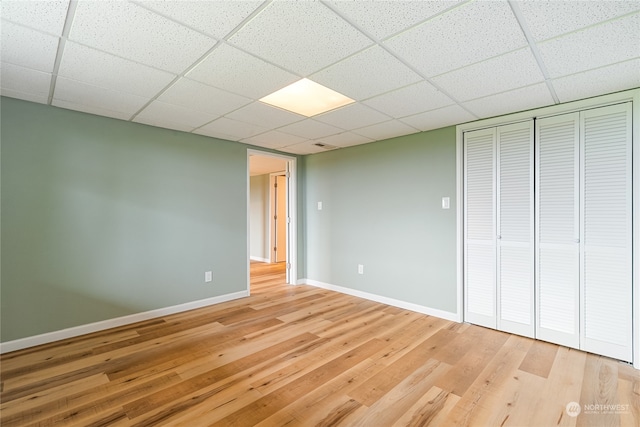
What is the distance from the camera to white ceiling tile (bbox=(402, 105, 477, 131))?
9.37 ft

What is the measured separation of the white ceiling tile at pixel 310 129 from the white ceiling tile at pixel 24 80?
2104 millimetres

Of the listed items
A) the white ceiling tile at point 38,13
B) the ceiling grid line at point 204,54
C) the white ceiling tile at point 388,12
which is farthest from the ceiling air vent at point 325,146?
the white ceiling tile at point 38,13

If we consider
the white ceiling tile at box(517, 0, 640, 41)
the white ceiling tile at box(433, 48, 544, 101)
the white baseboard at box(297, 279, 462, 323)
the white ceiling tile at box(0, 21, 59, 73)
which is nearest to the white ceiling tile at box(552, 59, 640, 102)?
the white ceiling tile at box(433, 48, 544, 101)

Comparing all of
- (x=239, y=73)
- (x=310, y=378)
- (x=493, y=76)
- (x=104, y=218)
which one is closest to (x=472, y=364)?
(x=310, y=378)

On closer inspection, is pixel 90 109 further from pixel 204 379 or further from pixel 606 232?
pixel 606 232

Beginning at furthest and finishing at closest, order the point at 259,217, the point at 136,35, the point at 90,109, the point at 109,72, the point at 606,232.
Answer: the point at 259,217
the point at 90,109
the point at 606,232
the point at 109,72
the point at 136,35

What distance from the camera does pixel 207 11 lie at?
1465mm

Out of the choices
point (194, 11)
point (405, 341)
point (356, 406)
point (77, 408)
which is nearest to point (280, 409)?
point (356, 406)

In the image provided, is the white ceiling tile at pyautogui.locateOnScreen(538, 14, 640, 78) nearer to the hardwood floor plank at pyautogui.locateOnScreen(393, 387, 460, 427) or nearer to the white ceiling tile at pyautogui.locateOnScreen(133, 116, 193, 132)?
the hardwood floor plank at pyautogui.locateOnScreen(393, 387, 460, 427)

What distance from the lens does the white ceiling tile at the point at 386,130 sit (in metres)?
3.28

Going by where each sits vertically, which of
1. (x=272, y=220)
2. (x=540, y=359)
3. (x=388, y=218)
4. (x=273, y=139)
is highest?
(x=273, y=139)

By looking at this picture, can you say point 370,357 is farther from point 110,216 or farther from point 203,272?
point 110,216

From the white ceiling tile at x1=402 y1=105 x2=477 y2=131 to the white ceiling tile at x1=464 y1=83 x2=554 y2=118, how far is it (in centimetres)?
11

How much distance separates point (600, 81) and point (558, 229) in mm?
1280
